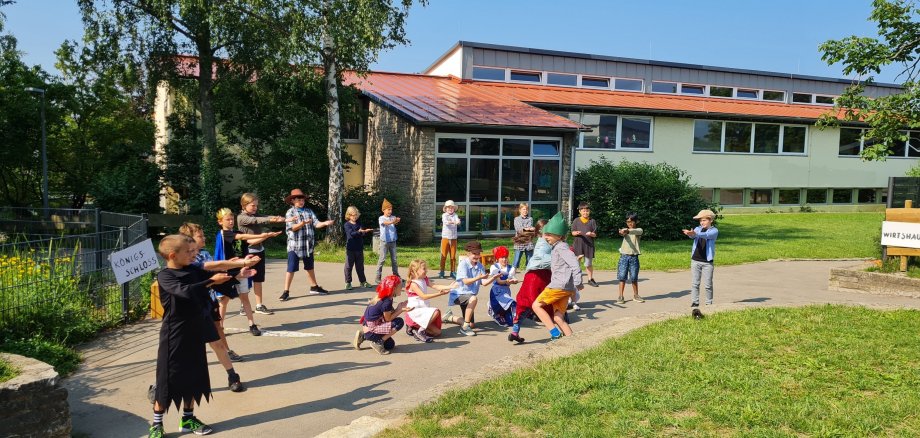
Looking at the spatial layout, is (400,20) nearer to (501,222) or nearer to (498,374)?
(501,222)

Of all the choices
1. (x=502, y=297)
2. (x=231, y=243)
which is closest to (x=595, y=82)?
(x=502, y=297)

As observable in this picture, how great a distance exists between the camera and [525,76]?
3133 cm

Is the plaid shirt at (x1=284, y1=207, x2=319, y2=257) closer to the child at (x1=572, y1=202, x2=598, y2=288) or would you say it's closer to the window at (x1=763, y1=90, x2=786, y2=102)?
the child at (x1=572, y1=202, x2=598, y2=288)

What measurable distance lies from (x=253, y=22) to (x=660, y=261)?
12.4 metres

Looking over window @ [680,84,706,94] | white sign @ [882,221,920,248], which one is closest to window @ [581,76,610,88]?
window @ [680,84,706,94]

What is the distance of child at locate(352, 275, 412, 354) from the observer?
25.4ft

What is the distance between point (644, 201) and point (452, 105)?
7128 millimetres

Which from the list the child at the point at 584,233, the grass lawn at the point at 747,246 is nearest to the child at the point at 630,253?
the child at the point at 584,233

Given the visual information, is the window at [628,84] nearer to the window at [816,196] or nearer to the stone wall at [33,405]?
the window at [816,196]

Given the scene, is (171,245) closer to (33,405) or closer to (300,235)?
(33,405)

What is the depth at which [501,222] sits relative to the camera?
67.2ft

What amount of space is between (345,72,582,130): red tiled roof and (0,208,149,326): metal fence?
10501 millimetres

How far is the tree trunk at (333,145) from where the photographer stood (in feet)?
56.3

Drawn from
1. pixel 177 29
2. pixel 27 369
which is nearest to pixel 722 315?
pixel 27 369
